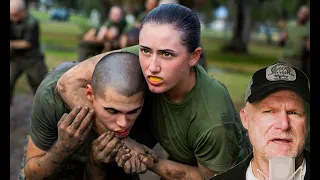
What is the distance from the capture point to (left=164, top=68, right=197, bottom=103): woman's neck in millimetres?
2930

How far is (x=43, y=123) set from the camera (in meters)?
3.14

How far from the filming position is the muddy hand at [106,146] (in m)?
2.93

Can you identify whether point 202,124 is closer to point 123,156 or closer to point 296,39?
point 123,156

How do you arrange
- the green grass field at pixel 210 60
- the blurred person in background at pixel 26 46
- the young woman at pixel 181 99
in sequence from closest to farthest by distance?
1. the young woman at pixel 181 99
2. the blurred person in background at pixel 26 46
3. the green grass field at pixel 210 60

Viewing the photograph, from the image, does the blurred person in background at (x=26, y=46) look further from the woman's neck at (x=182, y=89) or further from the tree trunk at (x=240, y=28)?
A: the tree trunk at (x=240, y=28)

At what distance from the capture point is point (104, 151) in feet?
9.70

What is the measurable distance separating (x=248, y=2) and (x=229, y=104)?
825 inches

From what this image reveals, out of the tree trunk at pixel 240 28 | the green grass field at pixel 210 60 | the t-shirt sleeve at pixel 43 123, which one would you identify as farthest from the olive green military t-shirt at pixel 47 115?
the tree trunk at pixel 240 28

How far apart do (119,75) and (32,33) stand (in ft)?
16.2

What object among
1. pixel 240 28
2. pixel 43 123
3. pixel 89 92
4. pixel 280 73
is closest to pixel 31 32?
pixel 43 123

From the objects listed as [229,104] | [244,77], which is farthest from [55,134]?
[244,77]

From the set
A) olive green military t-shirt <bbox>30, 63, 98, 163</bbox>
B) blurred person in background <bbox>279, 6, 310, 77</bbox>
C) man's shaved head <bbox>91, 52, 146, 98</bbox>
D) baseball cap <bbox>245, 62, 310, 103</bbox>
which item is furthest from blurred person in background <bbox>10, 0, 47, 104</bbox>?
baseball cap <bbox>245, 62, 310, 103</bbox>

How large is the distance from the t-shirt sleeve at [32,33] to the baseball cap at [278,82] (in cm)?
561
